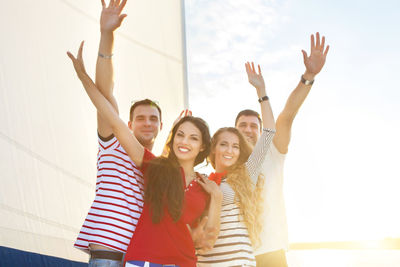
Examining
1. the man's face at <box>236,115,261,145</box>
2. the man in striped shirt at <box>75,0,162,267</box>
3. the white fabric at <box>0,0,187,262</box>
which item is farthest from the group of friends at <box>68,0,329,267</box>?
the white fabric at <box>0,0,187,262</box>

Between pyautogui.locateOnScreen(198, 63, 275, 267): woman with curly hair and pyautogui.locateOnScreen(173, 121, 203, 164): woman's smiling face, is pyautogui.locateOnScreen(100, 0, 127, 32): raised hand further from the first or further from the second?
A: pyautogui.locateOnScreen(198, 63, 275, 267): woman with curly hair

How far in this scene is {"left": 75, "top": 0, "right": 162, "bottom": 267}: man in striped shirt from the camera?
152 centimetres

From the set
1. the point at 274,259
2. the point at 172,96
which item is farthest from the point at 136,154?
the point at 172,96

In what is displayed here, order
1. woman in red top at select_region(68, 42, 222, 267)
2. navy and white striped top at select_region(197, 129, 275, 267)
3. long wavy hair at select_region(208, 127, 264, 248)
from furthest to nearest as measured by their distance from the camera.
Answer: long wavy hair at select_region(208, 127, 264, 248)
navy and white striped top at select_region(197, 129, 275, 267)
woman in red top at select_region(68, 42, 222, 267)

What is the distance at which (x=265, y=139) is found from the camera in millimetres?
1946

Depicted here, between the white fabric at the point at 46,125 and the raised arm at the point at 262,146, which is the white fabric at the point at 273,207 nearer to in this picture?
the raised arm at the point at 262,146

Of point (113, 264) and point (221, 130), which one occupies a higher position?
point (221, 130)

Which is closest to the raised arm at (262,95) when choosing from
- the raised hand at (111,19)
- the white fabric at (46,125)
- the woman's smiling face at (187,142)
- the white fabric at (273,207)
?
the white fabric at (273,207)

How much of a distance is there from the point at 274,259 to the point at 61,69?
5.94 feet

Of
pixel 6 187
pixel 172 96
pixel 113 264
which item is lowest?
pixel 113 264

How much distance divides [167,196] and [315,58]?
3.50 ft

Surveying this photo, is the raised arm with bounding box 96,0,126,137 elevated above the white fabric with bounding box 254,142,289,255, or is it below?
above

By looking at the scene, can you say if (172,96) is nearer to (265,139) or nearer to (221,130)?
(221,130)

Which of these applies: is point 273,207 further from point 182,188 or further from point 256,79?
point 256,79
